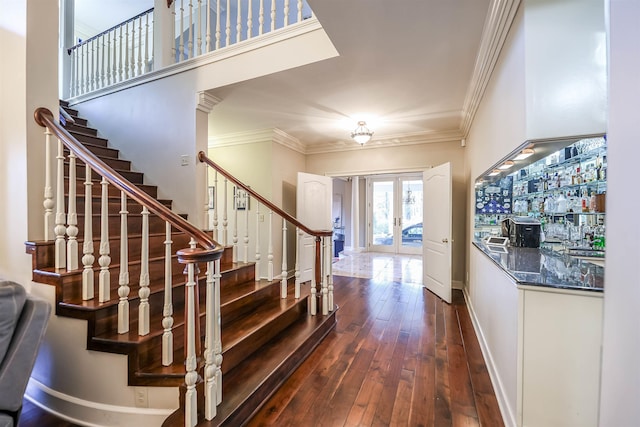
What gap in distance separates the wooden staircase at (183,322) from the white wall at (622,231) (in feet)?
5.42

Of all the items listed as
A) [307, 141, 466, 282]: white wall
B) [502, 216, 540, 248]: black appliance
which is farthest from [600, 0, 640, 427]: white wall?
[307, 141, 466, 282]: white wall

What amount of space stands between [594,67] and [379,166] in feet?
10.9

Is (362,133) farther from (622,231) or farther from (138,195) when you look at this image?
(622,231)

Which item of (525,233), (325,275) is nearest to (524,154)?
(525,233)

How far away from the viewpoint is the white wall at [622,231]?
85 centimetres

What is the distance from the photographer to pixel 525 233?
236cm

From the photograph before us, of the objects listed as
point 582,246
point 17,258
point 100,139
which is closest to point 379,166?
point 582,246

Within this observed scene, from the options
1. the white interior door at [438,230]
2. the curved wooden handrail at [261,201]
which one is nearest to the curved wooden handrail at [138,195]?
the curved wooden handrail at [261,201]

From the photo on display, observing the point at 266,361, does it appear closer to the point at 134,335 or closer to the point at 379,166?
the point at 134,335

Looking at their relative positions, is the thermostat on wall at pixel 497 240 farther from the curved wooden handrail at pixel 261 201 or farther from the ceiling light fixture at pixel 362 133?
the ceiling light fixture at pixel 362 133

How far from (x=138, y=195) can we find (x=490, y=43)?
258cm

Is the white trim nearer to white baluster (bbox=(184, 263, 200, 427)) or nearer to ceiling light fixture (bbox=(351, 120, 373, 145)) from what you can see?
ceiling light fixture (bbox=(351, 120, 373, 145))

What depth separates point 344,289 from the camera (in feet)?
13.3

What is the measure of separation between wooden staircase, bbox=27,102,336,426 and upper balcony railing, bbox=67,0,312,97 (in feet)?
4.16
